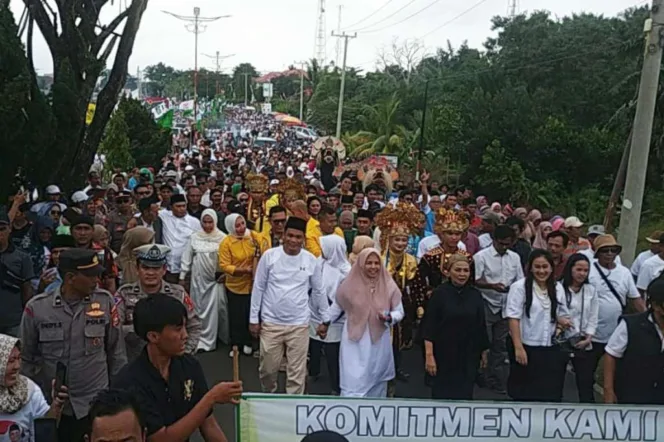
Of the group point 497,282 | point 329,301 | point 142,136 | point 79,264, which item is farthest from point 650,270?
point 142,136

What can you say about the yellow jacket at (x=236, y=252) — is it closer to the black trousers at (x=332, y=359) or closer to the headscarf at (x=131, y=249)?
the black trousers at (x=332, y=359)

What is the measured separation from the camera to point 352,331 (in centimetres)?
590

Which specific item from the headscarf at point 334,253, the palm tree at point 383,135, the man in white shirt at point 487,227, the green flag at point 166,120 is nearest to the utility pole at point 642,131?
the man in white shirt at point 487,227

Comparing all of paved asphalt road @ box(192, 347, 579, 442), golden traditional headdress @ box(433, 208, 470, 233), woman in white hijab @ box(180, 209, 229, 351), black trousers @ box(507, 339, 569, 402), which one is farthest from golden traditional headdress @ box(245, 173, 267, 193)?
black trousers @ box(507, 339, 569, 402)

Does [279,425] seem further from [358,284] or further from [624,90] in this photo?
[624,90]

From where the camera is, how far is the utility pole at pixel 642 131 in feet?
31.2

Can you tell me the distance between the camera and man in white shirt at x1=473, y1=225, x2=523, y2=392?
24.8 ft

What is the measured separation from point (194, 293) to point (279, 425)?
15.1 ft

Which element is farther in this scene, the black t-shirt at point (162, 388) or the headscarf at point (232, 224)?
the headscarf at point (232, 224)

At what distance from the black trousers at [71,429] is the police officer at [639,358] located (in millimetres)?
3345

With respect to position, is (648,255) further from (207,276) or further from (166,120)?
(166,120)

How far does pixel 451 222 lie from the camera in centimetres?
715

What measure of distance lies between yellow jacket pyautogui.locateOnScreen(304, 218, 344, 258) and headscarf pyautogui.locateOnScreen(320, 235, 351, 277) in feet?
0.79

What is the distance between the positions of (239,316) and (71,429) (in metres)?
4.33
